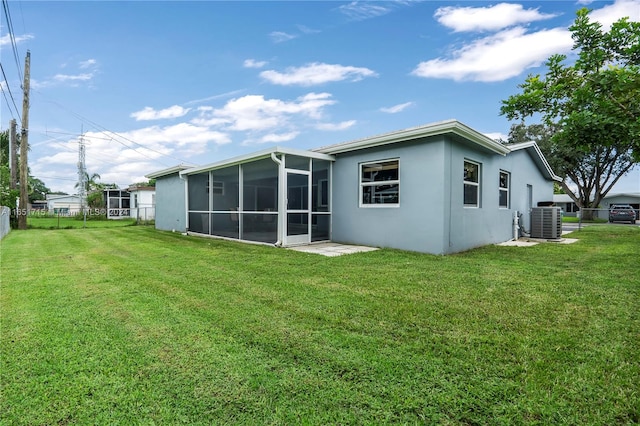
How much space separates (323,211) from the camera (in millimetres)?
9430

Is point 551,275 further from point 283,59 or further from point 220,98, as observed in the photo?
point 220,98

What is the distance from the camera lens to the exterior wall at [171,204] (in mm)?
13172

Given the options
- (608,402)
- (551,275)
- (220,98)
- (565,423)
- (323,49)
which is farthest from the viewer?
(220,98)

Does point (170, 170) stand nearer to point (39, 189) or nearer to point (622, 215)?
point (622, 215)

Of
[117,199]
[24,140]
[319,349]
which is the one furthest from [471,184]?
[117,199]

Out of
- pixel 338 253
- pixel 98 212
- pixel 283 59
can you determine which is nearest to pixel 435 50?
pixel 283 59

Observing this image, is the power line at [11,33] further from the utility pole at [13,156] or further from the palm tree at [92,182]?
the palm tree at [92,182]

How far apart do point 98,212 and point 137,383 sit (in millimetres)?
29541

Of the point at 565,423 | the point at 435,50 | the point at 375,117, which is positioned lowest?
the point at 565,423

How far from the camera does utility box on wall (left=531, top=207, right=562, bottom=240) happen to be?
10.1m

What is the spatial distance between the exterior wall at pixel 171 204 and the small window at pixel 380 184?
25.7 ft

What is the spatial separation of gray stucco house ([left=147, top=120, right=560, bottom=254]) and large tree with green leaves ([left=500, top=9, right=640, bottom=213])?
4.37ft

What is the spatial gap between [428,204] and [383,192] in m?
1.30

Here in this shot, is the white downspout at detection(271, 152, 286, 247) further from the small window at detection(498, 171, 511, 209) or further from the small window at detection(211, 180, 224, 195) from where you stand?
the small window at detection(498, 171, 511, 209)
